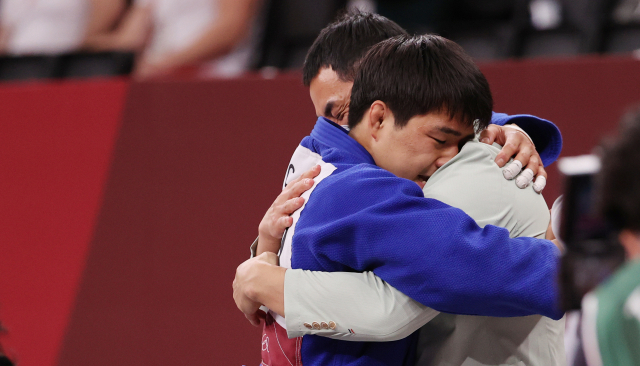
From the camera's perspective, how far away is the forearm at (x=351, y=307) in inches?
30.5

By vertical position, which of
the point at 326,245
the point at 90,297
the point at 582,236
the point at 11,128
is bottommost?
the point at 90,297

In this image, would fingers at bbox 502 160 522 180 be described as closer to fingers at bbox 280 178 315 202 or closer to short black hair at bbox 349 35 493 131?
short black hair at bbox 349 35 493 131

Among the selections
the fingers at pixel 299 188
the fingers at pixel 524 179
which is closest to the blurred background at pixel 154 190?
the fingers at pixel 524 179

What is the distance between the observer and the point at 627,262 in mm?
486

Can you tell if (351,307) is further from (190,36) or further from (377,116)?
(190,36)

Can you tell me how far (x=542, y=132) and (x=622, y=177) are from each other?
695mm

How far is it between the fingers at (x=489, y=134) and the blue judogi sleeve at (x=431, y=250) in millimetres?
173

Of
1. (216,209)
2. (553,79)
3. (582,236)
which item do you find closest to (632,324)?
(582,236)

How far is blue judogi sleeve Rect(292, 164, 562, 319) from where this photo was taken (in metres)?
0.75

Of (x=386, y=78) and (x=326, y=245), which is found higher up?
(x=386, y=78)

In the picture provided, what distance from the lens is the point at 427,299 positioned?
765mm

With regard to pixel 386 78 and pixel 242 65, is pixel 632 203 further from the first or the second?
pixel 242 65

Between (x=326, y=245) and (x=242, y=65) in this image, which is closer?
(x=326, y=245)

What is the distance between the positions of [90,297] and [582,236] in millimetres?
1571
